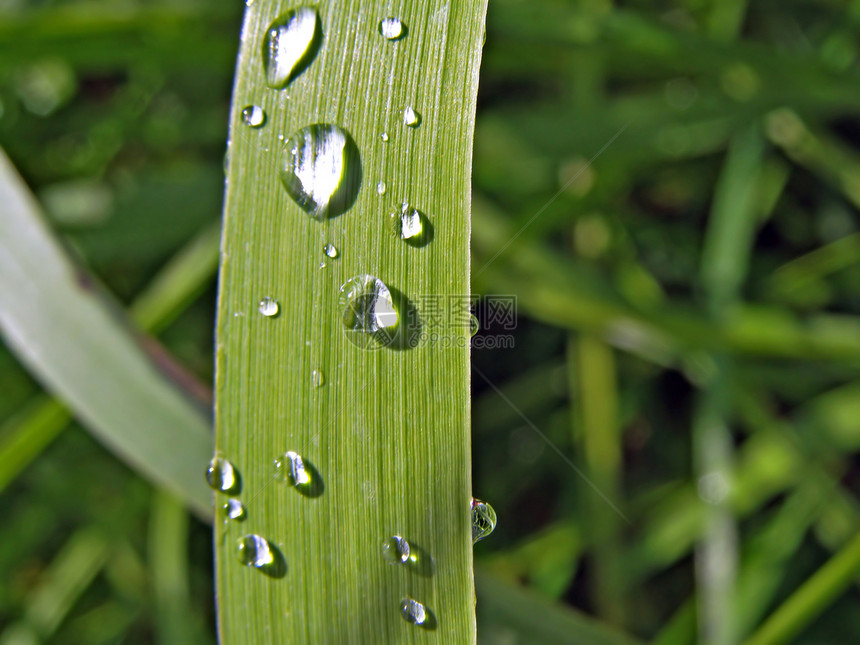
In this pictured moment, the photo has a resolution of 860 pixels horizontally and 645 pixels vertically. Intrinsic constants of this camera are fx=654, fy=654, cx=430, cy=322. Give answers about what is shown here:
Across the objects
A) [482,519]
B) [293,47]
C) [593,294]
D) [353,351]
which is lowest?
[593,294]

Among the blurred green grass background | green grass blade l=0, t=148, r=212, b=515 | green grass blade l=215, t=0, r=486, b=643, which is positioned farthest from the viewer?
the blurred green grass background

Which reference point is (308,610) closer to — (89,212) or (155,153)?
(89,212)

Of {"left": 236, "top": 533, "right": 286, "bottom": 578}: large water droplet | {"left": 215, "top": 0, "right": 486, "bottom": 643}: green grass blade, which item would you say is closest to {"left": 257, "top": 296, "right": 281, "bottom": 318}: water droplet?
{"left": 215, "top": 0, "right": 486, "bottom": 643}: green grass blade

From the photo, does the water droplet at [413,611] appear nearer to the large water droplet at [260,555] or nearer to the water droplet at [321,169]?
the large water droplet at [260,555]

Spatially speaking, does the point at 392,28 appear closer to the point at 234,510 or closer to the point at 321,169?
the point at 321,169

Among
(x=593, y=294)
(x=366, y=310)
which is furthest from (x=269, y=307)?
(x=593, y=294)

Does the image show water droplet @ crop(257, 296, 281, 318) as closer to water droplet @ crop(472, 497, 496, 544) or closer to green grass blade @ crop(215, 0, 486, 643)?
green grass blade @ crop(215, 0, 486, 643)
